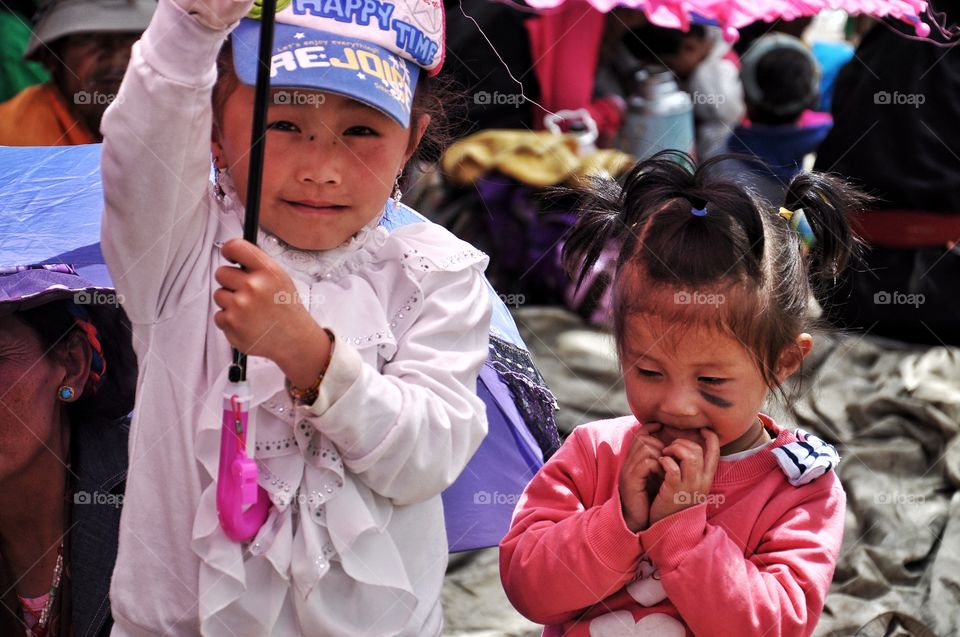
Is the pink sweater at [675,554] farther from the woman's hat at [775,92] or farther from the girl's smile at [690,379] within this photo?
the woman's hat at [775,92]

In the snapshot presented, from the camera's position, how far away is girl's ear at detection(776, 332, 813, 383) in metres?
1.87

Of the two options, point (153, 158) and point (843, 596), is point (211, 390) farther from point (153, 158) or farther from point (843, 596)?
point (843, 596)

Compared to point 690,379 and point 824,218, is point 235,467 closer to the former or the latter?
point 690,379

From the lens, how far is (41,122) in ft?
12.2

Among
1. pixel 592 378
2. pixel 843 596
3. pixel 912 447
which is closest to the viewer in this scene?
pixel 843 596

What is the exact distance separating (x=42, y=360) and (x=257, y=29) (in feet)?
2.85

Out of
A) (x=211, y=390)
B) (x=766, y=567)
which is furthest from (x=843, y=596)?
(x=211, y=390)

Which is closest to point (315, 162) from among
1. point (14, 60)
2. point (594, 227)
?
point (594, 227)

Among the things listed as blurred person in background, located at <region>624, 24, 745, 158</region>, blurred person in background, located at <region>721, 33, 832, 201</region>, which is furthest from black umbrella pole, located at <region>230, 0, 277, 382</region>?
blurred person in background, located at <region>624, 24, 745, 158</region>

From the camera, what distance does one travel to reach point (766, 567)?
5.74 ft

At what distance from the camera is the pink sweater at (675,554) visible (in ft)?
5.58

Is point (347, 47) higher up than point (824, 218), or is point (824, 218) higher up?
point (347, 47)

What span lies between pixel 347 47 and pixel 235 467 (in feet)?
1.83

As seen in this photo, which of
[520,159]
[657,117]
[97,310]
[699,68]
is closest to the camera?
[97,310]
